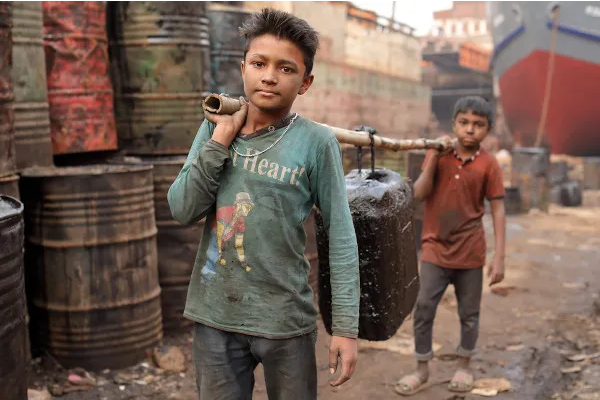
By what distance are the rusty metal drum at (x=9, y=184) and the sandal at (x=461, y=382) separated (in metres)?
2.82

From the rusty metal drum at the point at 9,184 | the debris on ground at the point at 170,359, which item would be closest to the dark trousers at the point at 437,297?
the debris on ground at the point at 170,359

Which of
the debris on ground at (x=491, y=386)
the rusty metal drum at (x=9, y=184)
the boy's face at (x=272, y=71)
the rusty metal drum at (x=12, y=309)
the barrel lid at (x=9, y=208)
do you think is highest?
the boy's face at (x=272, y=71)

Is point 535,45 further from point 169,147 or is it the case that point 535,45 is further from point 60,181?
point 60,181

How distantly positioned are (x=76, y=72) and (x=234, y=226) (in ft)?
10.5

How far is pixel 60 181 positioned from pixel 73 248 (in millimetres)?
432

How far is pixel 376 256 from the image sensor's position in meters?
2.43

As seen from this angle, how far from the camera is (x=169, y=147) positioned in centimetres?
486

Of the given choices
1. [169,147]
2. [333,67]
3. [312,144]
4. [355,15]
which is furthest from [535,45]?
[312,144]

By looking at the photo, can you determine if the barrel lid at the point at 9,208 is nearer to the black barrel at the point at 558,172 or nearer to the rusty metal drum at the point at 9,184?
the rusty metal drum at the point at 9,184

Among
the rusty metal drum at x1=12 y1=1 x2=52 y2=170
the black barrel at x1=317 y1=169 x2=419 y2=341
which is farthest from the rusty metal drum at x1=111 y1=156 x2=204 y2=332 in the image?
the black barrel at x1=317 y1=169 x2=419 y2=341

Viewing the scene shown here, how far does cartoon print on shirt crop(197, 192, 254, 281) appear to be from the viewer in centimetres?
186

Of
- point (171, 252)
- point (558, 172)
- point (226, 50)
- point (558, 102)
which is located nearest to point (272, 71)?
point (171, 252)

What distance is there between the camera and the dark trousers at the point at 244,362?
1898 millimetres

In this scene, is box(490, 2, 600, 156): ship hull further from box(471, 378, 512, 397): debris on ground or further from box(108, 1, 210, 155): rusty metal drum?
box(471, 378, 512, 397): debris on ground
